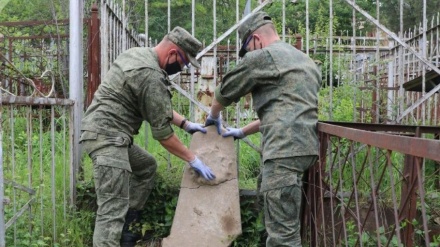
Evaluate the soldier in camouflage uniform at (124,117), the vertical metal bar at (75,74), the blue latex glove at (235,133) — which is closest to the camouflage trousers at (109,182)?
the soldier in camouflage uniform at (124,117)

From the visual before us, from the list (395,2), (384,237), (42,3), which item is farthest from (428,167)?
(395,2)

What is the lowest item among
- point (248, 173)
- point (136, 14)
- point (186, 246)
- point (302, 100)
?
point (186, 246)

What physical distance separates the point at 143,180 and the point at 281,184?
1.57 metres

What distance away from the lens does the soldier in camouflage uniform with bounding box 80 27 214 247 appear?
3.58 metres

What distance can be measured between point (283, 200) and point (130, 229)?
1807 millimetres

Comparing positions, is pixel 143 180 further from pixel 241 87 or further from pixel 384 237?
pixel 384 237

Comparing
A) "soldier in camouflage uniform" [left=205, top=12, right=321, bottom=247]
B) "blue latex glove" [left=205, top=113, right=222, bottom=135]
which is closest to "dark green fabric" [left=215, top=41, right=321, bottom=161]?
"soldier in camouflage uniform" [left=205, top=12, right=321, bottom=247]

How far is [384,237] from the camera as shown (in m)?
3.51

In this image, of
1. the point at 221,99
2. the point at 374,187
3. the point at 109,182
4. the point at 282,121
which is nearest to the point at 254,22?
the point at 221,99

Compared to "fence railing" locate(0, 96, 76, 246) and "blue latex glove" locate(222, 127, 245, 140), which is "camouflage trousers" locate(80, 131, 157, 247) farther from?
"blue latex glove" locate(222, 127, 245, 140)

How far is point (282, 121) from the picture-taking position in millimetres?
3131

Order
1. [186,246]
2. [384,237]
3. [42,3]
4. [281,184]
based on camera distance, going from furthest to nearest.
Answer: [42,3] < [186,246] < [384,237] < [281,184]

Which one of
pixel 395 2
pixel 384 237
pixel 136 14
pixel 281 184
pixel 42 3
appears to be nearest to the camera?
pixel 281 184

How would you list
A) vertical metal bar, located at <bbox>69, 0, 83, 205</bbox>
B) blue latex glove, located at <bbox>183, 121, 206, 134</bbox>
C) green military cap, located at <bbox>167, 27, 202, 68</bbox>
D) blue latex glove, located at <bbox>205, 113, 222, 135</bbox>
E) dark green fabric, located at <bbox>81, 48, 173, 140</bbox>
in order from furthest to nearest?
vertical metal bar, located at <bbox>69, 0, 83, 205</bbox> → blue latex glove, located at <bbox>183, 121, 206, 134</bbox> → blue latex glove, located at <bbox>205, 113, 222, 135</bbox> → green military cap, located at <bbox>167, 27, 202, 68</bbox> → dark green fabric, located at <bbox>81, 48, 173, 140</bbox>
